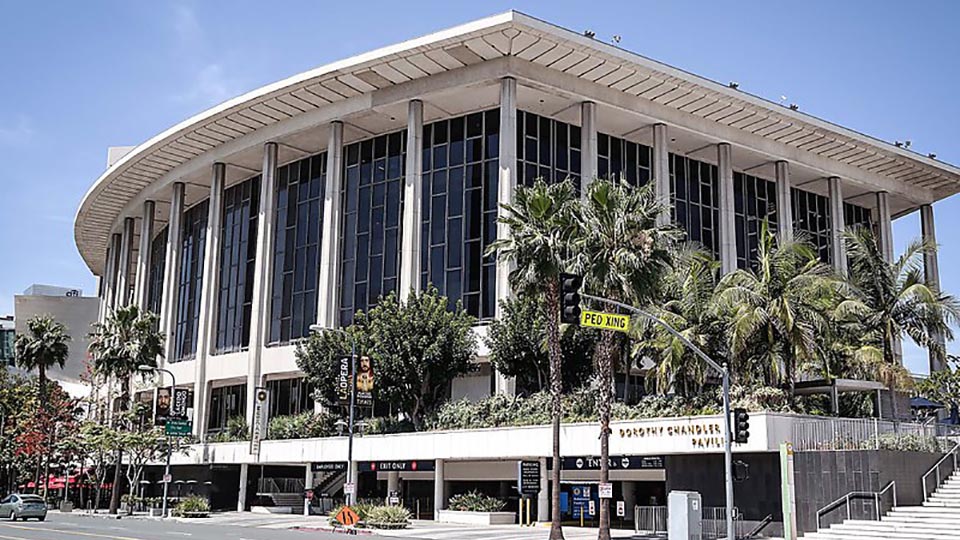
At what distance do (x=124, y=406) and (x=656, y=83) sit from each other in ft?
142

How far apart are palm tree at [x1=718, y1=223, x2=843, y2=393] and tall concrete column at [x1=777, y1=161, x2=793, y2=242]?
26.7m

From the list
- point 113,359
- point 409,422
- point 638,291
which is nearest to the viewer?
point 638,291

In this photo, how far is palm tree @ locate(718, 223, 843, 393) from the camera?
40.7 metres

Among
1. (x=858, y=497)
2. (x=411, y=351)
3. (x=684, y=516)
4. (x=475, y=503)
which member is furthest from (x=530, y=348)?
(x=684, y=516)

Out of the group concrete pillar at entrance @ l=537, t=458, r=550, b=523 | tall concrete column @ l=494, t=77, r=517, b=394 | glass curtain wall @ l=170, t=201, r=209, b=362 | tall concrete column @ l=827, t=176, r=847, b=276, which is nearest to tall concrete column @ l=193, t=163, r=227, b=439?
glass curtain wall @ l=170, t=201, r=209, b=362

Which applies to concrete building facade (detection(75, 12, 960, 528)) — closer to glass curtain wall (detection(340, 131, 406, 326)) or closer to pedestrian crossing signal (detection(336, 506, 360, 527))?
glass curtain wall (detection(340, 131, 406, 326))

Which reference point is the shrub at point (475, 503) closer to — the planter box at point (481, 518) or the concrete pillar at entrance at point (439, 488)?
the planter box at point (481, 518)

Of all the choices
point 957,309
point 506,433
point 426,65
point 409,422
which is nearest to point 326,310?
point 409,422

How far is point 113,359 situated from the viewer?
229 ft

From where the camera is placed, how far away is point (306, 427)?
59781 mm

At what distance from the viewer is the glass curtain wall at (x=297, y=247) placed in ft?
225

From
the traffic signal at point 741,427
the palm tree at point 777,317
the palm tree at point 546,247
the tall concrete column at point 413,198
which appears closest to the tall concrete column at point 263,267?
the tall concrete column at point 413,198

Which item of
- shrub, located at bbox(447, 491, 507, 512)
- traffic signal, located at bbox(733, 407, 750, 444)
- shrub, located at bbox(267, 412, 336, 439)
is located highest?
shrub, located at bbox(267, 412, 336, 439)

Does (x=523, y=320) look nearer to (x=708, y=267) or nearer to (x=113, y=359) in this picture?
(x=708, y=267)
